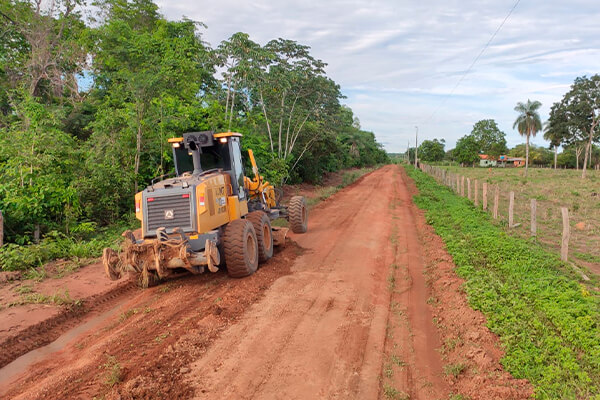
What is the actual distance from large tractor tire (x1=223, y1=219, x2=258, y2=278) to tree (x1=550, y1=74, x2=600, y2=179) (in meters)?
40.8

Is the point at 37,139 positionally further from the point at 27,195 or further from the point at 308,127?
the point at 308,127

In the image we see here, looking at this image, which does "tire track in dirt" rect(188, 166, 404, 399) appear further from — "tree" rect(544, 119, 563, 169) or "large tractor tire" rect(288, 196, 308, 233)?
"tree" rect(544, 119, 563, 169)

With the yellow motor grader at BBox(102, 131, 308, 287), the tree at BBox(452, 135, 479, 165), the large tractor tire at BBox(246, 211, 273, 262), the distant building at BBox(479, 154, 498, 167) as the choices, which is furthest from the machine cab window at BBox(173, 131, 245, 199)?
the distant building at BBox(479, 154, 498, 167)

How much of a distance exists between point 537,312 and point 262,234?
17.3 feet

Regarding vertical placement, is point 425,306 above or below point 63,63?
below

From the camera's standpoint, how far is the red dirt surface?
13.8 ft

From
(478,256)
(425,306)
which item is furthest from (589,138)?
(425,306)

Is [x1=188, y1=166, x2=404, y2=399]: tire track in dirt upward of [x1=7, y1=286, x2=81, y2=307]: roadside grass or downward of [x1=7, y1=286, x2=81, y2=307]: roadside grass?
downward

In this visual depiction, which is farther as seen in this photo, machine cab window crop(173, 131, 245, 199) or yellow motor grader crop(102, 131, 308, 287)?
machine cab window crop(173, 131, 245, 199)

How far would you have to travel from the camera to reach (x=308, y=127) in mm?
23609

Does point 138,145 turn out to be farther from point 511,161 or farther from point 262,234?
point 511,161

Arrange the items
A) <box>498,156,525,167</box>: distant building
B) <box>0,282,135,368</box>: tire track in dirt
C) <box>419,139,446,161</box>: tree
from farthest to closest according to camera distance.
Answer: <box>419,139,446,161</box>: tree < <box>498,156,525,167</box>: distant building < <box>0,282,135,368</box>: tire track in dirt

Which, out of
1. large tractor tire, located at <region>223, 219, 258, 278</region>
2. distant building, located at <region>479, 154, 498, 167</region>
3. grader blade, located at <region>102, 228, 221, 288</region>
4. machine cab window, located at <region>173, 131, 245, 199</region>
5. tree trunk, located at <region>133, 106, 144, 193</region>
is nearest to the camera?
grader blade, located at <region>102, 228, 221, 288</region>

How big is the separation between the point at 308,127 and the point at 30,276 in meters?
17.7
